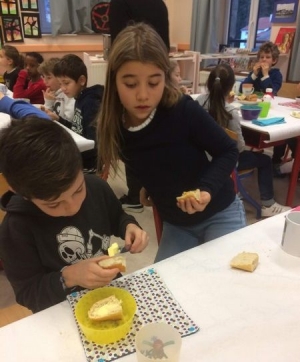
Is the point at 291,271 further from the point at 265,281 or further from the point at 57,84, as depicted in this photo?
the point at 57,84

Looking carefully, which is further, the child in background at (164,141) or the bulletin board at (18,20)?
the bulletin board at (18,20)

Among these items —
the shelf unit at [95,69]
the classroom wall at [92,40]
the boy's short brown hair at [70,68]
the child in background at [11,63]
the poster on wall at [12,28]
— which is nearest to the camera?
the boy's short brown hair at [70,68]

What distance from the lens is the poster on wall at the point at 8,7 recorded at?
181 inches

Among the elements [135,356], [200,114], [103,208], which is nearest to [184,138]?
[200,114]

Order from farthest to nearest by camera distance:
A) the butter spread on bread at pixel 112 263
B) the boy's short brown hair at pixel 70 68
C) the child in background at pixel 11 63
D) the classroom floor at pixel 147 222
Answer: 1. the child in background at pixel 11 63
2. the boy's short brown hair at pixel 70 68
3. the classroom floor at pixel 147 222
4. the butter spread on bread at pixel 112 263

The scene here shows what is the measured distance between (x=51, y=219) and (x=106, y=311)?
13.2 inches

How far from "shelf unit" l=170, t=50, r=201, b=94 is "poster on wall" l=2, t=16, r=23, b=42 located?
7.05 feet

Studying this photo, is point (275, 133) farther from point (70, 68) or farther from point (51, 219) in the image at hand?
point (51, 219)

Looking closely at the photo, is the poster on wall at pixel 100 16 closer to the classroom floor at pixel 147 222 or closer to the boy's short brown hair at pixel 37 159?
the classroom floor at pixel 147 222

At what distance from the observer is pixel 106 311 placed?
0.77 metres

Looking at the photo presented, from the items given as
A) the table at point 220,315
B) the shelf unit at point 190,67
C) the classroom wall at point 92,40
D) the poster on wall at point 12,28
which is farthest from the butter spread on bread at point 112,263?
the poster on wall at point 12,28

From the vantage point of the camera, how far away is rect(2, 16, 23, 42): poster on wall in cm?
470

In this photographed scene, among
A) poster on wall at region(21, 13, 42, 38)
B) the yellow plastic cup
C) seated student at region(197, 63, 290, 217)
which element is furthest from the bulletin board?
the yellow plastic cup

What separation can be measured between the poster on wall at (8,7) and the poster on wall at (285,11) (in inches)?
131
